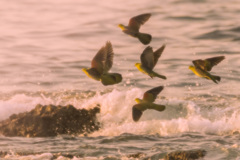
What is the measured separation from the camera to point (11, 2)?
83.0ft

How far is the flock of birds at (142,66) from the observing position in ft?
19.5

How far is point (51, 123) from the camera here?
28.5 ft

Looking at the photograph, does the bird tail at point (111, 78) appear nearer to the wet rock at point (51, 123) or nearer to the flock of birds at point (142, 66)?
the flock of birds at point (142, 66)

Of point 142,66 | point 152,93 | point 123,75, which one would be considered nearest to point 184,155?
point 152,93

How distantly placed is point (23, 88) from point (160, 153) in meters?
6.08


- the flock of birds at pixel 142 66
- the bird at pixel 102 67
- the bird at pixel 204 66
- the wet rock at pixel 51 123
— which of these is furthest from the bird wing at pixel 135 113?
the wet rock at pixel 51 123

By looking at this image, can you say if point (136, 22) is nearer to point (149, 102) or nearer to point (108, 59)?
point (108, 59)

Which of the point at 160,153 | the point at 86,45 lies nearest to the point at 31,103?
the point at 160,153

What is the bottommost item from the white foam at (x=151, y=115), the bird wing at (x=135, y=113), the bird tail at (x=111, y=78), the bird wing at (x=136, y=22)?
the white foam at (x=151, y=115)

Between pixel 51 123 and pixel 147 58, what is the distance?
3118 mm

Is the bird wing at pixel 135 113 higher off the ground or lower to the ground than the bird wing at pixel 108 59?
lower

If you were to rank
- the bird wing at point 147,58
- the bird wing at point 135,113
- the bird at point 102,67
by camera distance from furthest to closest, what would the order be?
the bird wing at point 135,113
the bird at point 102,67
the bird wing at point 147,58

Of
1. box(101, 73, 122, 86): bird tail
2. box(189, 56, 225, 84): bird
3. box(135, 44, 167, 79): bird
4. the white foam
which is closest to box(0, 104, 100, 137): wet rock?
the white foam

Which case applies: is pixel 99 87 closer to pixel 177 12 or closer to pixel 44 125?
pixel 44 125
